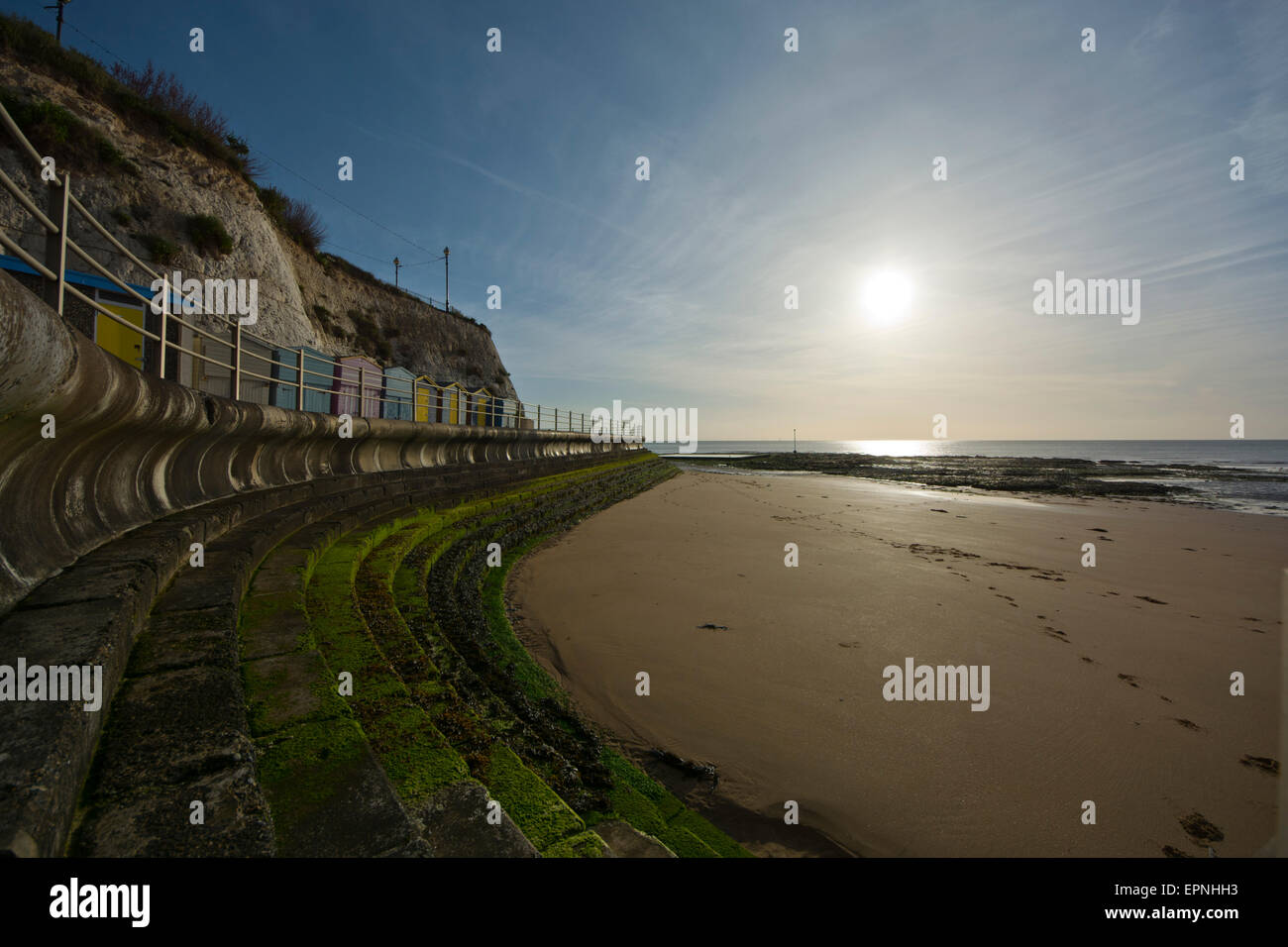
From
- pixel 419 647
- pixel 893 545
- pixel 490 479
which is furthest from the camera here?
pixel 490 479

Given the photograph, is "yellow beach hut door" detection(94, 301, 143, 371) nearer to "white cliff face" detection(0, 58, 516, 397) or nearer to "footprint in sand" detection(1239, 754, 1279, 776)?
"white cliff face" detection(0, 58, 516, 397)

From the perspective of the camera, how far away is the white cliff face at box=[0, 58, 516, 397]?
16.2 m

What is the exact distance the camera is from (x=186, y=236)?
18.6 m

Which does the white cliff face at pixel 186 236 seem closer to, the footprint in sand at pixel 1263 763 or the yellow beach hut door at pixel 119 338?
the yellow beach hut door at pixel 119 338

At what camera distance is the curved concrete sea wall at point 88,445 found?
7.03 ft

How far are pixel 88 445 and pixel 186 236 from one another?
22.3 m

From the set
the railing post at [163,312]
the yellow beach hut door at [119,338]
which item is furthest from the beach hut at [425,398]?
the railing post at [163,312]

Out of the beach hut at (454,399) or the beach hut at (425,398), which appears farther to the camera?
the beach hut at (454,399)

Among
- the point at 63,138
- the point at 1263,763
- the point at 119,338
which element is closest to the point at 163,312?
the point at 1263,763

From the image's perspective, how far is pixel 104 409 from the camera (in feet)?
9.18

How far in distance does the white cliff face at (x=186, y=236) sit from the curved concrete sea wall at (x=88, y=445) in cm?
949
